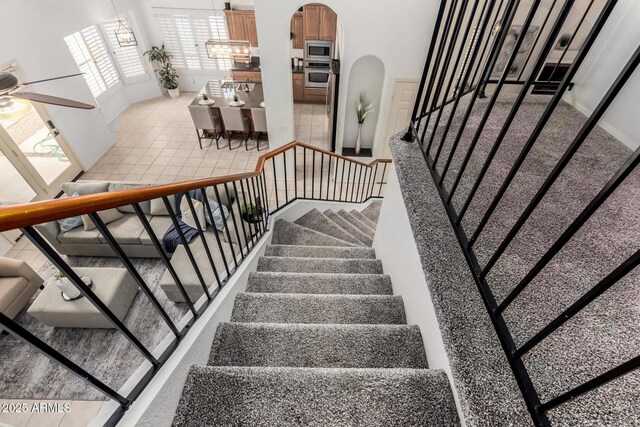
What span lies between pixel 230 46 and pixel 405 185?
516 centimetres

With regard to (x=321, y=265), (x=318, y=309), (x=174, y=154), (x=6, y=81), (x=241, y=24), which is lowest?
(x=174, y=154)

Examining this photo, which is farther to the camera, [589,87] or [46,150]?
[46,150]

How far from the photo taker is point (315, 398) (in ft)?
3.51

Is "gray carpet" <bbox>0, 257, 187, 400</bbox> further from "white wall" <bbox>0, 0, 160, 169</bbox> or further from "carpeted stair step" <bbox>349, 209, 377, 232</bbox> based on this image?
"white wall" <bbox>0, 0, 160, 169</bbox>

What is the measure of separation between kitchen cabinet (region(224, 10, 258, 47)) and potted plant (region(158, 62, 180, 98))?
6.72ft

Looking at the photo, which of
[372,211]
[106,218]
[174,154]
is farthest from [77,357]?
[174,154]

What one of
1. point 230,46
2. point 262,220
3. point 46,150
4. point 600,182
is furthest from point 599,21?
point 46,150

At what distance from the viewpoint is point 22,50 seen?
4.33 metres

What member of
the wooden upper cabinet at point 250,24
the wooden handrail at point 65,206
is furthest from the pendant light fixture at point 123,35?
the wooden handrail at point 65,206

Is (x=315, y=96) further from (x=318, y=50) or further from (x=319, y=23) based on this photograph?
(x=319, y=23)

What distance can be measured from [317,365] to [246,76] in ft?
26.6

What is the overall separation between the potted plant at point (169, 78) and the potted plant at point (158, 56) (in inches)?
4.5

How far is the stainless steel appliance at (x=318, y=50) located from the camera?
716 centimetres

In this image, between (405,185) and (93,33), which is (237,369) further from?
(93,33)
